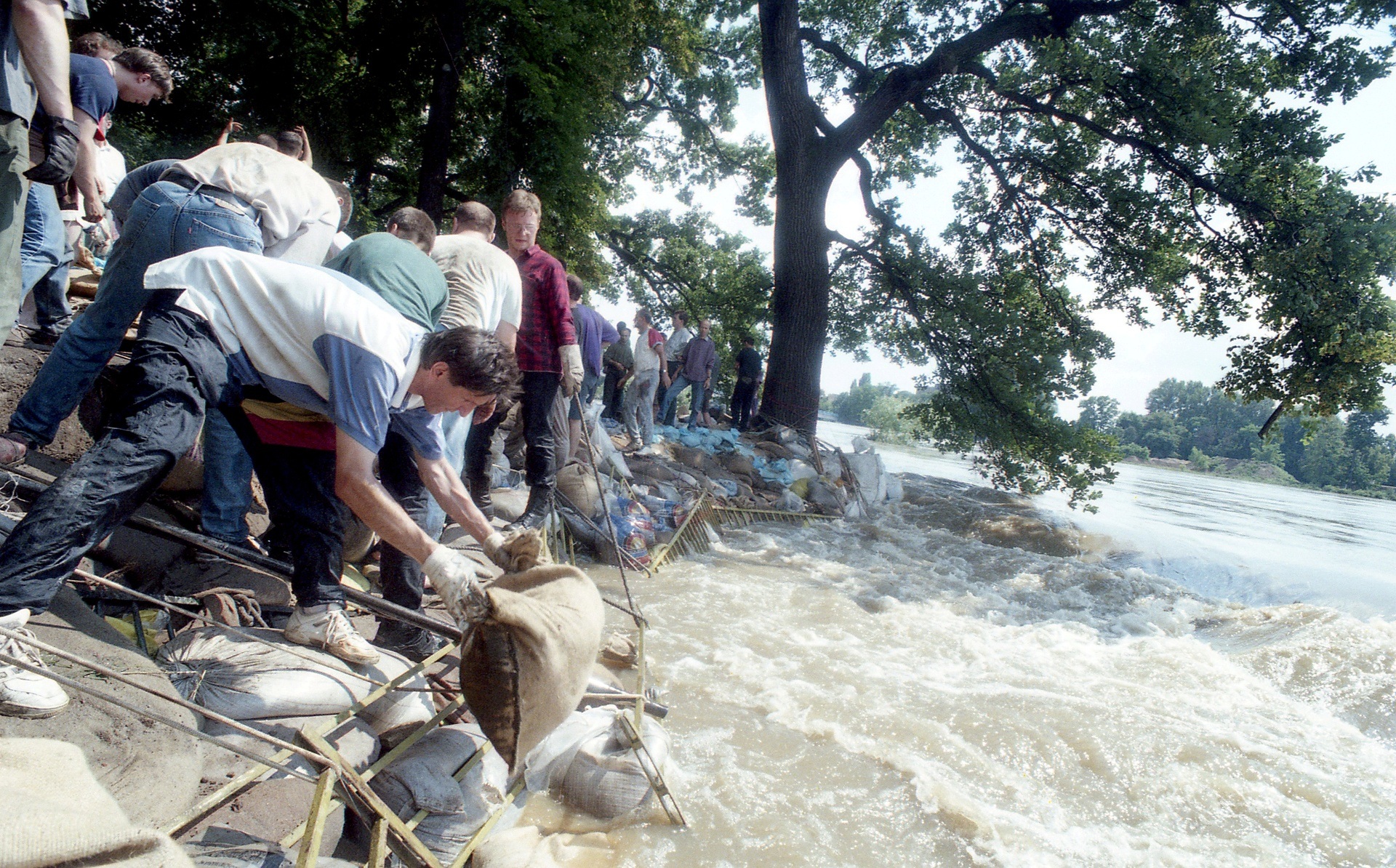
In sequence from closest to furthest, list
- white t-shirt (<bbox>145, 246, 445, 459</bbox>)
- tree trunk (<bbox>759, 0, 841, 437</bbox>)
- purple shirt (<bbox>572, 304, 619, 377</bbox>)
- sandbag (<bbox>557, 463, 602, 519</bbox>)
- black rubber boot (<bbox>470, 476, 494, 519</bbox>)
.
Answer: white t-shirt (<bbox>145, 246, 445, 459</bbox>), black rubber boot (<bbox>470, 476, 494, 519</bbox>), sandbag (<bbox>557, 463, 602, 519</bbox>), purple shirt (<bbox>572, 304, 619, 377</bbox>), tree trunk (<bbox>759, 0, 841, 437</bbox>)

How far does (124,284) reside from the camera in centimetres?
229

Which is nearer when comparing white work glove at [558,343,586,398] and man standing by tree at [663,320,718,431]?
white work glove at [558,343,586,398]

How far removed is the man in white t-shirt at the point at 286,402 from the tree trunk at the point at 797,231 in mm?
8065

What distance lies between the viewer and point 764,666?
353 cm

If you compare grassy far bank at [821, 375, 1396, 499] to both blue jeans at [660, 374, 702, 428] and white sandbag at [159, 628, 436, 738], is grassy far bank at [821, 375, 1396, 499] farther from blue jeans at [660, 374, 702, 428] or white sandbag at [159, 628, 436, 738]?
white sandbag at [159, 628, 436, 738]

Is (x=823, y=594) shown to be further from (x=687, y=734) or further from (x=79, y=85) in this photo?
(x=79, y=85)

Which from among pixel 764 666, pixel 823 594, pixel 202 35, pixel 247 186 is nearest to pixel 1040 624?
pixel 823 594

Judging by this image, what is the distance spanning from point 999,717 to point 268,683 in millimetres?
2921

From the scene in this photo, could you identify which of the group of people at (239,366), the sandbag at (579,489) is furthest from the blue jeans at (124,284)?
the sandbag at (579,489)

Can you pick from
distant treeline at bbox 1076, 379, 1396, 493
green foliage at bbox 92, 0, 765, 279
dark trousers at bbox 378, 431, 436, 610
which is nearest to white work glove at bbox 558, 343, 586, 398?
dark trousers at bbox 378, 431, 436, 610

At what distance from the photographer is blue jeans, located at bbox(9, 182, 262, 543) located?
228cm

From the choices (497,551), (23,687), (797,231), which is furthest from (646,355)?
(23,687)

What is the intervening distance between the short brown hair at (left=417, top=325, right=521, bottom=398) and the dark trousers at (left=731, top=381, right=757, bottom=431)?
8.78 meters

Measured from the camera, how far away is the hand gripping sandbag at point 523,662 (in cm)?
140
